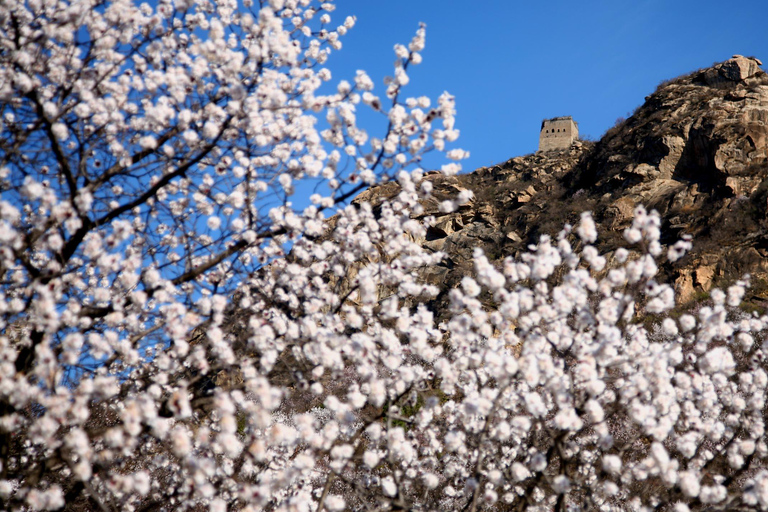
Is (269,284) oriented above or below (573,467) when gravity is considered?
above

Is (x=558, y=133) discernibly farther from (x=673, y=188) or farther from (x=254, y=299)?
(x=254, y=299)

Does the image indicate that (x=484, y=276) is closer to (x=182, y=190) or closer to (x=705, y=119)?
(x=182, y=190)

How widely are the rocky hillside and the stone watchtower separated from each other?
8.26m

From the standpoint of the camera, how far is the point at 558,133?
67.6 meters

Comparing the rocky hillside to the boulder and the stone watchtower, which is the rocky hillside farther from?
the stone watchtower

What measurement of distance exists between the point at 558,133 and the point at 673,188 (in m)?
33.1

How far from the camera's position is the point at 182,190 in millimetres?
7086

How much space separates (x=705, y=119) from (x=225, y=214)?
41.8 m

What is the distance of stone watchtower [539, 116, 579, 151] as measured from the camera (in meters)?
66.8

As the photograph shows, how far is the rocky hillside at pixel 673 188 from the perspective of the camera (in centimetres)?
3011

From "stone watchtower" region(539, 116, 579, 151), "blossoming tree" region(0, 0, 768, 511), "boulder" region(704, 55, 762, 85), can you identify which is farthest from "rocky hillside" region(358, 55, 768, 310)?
"blossoming tree" region(0, 0, 768, 511)

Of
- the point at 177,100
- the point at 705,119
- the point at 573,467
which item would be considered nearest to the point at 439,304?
the point at 705,119

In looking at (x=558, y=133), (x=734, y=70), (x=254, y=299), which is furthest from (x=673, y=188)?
(x=254, y=299)

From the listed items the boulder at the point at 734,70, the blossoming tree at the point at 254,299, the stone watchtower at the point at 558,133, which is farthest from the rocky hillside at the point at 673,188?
the blossoming tree at the point at 254,299
